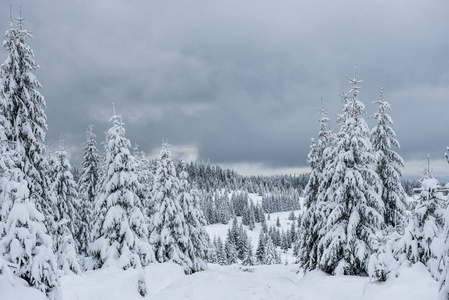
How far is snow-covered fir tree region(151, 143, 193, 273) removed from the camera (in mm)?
26109

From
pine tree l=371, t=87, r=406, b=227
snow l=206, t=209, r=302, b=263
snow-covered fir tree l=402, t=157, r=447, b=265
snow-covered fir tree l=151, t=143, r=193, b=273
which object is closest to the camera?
snow-covered fir tree l=402, t=157, r=447, b=265

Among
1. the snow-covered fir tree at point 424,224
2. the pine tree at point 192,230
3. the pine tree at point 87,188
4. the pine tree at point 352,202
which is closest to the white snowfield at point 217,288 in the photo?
the snow-covered fir tree at point 424,224

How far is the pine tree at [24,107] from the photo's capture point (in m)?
16.5

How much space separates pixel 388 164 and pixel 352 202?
21.7 feet

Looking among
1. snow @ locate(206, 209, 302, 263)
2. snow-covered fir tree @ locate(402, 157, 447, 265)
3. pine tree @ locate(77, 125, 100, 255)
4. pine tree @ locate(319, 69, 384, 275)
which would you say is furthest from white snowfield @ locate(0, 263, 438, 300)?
snow @ locate(206, 209, 302, 263)

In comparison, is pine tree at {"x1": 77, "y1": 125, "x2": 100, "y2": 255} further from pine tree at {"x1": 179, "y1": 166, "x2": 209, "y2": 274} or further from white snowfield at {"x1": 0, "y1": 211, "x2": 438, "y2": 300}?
white snowfield at {"x1": 0, "y1": 211, "x2": 438, "y2": 300}

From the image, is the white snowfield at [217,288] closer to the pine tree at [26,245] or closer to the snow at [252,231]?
the pine tree at [26,245]

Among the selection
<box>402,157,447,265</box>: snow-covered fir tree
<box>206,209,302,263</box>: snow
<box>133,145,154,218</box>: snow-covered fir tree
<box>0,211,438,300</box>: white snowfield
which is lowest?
<box>206,209,302,263</box>: snow

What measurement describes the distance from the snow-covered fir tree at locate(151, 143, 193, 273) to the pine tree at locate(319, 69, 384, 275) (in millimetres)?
13245

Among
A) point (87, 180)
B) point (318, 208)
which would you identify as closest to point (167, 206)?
point (87, 180)

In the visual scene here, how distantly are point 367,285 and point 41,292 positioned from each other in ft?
36.4

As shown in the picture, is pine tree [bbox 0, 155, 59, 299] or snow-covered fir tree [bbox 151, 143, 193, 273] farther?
snow-covered fir tree [bbox 151, 143, 193, 273]

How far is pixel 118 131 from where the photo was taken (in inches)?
787

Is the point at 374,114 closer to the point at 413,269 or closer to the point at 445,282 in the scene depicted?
the point at 413,269
